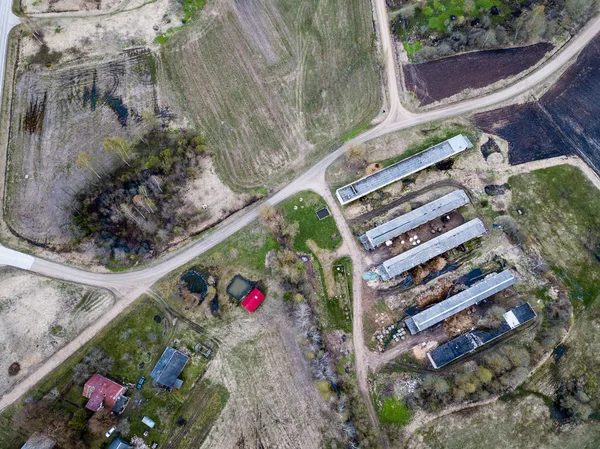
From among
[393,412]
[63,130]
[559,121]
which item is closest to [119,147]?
[63,130]

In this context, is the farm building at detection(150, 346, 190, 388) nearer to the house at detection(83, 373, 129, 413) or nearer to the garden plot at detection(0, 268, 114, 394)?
the house at detection(83, 373, 129, 413)

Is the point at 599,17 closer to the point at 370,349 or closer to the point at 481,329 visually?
the point at 481,329

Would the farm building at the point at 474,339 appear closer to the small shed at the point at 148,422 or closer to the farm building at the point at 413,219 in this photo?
the farm building at the point at 413,219

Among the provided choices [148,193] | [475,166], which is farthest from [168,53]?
[475,166]

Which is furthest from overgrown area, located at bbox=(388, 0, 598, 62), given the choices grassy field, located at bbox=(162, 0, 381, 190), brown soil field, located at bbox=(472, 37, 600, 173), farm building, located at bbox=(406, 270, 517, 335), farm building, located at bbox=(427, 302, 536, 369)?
farm building, located at bbox=(427, 302, 536, 369)

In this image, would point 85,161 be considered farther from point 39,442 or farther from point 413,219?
point 413,219
